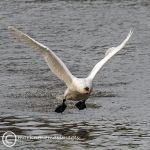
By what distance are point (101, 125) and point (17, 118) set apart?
1.70 m

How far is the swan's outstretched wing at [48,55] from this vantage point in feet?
48.5

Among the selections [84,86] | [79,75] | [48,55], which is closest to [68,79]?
[84,86]

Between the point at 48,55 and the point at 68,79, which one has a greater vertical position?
the point at 48,55

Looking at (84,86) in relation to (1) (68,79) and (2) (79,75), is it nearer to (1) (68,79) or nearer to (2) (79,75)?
(1) (68,79)

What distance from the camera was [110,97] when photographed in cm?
1833

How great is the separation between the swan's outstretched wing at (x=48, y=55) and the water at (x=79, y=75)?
0.94 metres

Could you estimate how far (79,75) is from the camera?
21062 mm

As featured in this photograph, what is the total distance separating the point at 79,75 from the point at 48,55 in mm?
5818

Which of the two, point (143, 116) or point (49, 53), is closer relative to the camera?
point (49, 53)

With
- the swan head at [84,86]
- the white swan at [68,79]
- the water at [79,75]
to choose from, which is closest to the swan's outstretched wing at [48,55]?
the white swan at [68,79]

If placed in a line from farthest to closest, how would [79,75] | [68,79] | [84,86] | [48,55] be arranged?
[79,75]
[68,79]
[84,86]
[48,55]

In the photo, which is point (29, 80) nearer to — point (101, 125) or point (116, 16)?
point (101, 125)

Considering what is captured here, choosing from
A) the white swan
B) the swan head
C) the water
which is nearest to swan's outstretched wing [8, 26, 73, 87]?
the white swan

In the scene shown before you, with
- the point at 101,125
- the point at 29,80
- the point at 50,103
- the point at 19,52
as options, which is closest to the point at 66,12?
the point at 19,52
